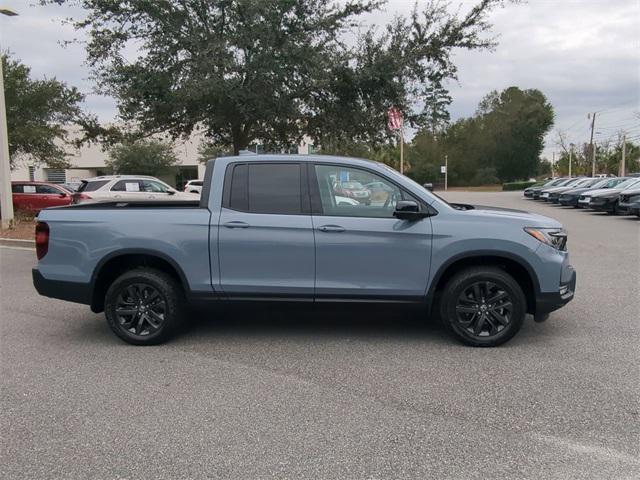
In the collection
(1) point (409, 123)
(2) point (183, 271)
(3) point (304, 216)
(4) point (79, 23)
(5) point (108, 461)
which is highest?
(4) point (79, 23)

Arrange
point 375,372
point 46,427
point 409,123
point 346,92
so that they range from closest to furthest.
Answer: point 46,427, point 375,372, point 346,92, point 409,123

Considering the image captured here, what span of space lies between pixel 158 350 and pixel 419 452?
290 cm

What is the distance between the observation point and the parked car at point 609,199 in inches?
845

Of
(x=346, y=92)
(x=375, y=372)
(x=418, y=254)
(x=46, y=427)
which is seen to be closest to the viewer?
(x=46, y=427)

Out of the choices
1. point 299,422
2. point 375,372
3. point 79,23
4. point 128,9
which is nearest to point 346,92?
point 128,9

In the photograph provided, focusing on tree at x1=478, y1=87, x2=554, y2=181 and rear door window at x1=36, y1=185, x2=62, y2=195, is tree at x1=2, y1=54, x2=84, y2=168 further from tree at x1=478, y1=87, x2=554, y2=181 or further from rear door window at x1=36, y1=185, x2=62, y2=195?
tree at x1=478, y1=87, x2=554, y2=181

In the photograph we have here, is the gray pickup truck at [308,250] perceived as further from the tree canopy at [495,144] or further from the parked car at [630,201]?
the tree canopy at [495,144]

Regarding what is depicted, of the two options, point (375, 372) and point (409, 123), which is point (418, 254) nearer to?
point (375, 372)

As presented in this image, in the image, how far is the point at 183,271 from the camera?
516 centimetres

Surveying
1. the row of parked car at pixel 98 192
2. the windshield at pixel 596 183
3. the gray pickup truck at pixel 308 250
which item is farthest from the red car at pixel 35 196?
the windshield at pixel 596 183

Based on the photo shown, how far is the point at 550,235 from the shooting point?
200 inches

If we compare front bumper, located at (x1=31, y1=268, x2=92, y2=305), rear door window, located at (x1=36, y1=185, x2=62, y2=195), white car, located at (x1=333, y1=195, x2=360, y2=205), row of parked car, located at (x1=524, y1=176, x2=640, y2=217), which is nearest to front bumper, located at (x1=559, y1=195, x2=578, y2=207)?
row of parked car, located at (x1=524, y1=176, x2=640, y2=217)

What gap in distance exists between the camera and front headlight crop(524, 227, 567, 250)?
5008mm

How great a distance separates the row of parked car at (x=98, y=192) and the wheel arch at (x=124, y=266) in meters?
7.52
